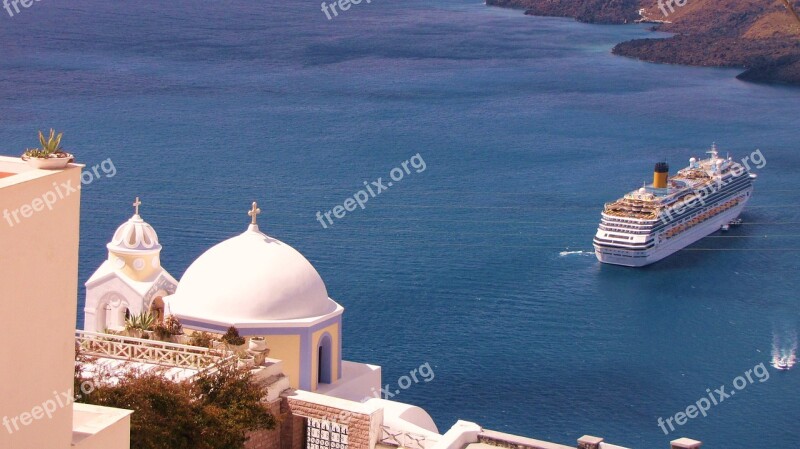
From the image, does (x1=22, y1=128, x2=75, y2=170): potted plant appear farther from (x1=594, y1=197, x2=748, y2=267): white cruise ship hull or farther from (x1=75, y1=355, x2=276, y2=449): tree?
(x1=594, y1=197, x2=748, y2=267): white cruise ship hull

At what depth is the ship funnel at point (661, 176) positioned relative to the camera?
48750 millimetres

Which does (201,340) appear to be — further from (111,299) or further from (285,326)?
(111,299)

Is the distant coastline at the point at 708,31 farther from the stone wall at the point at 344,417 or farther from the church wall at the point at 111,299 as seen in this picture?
the stone wall at the point at 344,417

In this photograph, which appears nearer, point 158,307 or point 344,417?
point 344,417

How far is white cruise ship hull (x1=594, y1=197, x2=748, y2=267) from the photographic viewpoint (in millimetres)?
43562

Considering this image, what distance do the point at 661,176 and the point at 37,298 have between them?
4280cm

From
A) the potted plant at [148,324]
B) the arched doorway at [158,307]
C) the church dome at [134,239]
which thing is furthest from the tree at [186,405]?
the church dome at [134,239]

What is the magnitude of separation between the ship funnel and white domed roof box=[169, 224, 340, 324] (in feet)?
107

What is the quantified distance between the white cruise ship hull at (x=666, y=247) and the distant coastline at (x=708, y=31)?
35043 mm

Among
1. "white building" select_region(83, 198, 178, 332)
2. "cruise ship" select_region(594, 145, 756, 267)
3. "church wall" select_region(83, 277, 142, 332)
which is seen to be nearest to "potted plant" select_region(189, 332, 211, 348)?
"white building" select_region(83, 198, 178, 332)

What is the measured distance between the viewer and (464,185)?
50.7 meters

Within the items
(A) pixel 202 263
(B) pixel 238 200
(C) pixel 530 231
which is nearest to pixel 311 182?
(B) pixel 238 200

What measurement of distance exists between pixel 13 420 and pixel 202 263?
A: 32.1ft

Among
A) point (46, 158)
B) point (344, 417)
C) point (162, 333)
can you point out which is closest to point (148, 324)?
point (162, 333)
